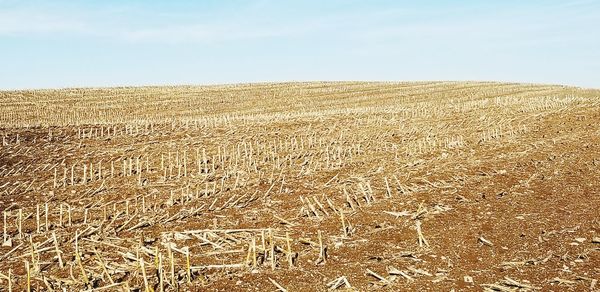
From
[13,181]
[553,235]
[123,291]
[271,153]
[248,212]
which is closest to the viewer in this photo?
[123,291]

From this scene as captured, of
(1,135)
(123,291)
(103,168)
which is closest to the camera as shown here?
(123,291)

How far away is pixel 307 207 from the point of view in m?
11.8

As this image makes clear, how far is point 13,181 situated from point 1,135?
9625 mm

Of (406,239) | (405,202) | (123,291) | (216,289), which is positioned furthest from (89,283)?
(405,202)

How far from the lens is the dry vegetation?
8.04 m

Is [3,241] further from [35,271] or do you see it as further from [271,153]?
[271,153]

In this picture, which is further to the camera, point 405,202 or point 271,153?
point 271,153

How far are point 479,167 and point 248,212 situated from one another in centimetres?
767

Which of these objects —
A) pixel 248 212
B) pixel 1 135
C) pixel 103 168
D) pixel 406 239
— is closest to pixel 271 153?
pixel 103 168

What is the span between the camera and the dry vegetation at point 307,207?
8.04 m

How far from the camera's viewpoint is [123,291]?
24.6 feet

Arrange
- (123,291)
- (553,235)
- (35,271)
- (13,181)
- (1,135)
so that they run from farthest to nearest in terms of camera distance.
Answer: (1,135), (13,181), (553,235), (35,271), (123,291)

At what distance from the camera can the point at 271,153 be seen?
62.1 feet

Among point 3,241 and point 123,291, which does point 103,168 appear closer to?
point 3,241
